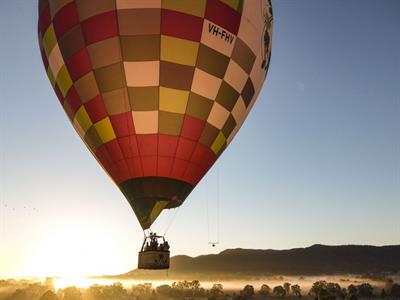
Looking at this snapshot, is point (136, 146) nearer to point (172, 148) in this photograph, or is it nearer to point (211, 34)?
point (172, 148)

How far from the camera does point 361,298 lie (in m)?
191

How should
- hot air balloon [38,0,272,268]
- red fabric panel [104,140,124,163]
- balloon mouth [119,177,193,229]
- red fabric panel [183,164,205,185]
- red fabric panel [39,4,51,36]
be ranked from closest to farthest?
balloon mouth [119,177,193,229] < hot air balloon [38,0,272,268] < red fabric panel [104,140,124,163] < red fabric panel [183,164,205,185] < red fabric panel [39,4,51,36]

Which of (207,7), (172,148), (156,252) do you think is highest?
(207,7)

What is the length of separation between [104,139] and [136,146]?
144cm

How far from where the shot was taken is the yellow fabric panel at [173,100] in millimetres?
15602

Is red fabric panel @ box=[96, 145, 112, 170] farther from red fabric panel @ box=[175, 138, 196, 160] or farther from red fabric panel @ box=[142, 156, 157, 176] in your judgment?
red fabric panel @ box=[175, 138, 196, 160]

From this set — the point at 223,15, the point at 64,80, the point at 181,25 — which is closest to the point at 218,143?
the point at 181,25

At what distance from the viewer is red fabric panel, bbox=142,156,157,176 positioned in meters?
15.2

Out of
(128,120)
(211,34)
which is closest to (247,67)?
(211,34)

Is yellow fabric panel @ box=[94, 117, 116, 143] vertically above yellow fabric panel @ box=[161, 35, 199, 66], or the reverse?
yellow fabric panel @ box=[161, 35, 199, 66]

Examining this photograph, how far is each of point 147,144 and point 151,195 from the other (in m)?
1.64

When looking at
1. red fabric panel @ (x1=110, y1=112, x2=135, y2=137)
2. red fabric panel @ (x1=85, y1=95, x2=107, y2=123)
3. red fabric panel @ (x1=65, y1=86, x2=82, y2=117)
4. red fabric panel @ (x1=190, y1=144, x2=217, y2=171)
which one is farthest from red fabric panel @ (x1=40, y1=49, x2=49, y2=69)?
red fabric panel @ (x1=190, y1=144, x2=217, y2=171)

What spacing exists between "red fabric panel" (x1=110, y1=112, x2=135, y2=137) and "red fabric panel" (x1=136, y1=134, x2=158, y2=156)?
0.36 m

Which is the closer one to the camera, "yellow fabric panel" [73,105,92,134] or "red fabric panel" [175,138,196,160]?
"red fabric panel" [175,138,196,160]
